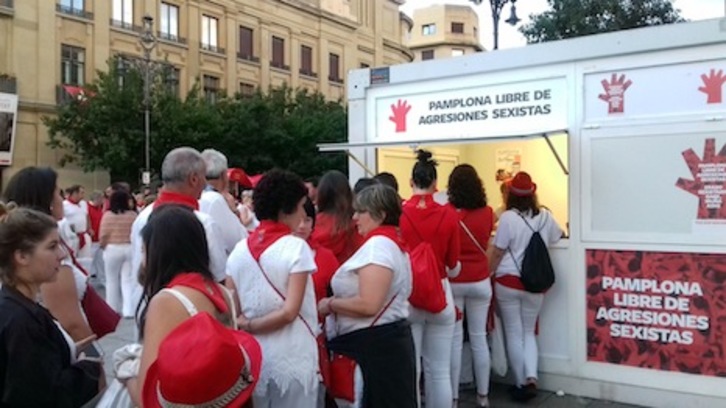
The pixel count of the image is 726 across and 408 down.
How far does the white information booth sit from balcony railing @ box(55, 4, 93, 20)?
3014 cm

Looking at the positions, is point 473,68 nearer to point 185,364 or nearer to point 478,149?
point 478,149

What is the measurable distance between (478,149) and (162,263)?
6.05m

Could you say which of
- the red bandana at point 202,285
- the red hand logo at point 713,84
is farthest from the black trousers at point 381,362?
the red hand logo at point 713,84

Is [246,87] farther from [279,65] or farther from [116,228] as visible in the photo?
[116,228]

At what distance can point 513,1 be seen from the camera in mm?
12742

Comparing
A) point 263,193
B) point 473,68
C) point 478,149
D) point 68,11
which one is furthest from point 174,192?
point 68,11

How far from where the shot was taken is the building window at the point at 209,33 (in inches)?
1492

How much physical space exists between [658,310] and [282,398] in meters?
3.34

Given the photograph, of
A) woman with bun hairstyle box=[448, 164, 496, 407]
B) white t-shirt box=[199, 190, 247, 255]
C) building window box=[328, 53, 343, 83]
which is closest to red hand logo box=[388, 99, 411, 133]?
woman with bun hairstyle box=[448, 164, 496, 407]

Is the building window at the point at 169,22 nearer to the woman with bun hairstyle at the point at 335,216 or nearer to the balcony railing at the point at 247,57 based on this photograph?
the balcony railing at the point at 247,57

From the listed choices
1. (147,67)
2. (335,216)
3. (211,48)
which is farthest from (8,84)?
(335,216)

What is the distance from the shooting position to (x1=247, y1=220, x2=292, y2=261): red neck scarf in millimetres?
3254

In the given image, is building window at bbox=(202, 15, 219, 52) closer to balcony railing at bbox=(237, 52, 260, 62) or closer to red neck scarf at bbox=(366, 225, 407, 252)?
balcony railing at bbox=(237, 52, 260, 62)

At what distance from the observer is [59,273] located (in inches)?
121
